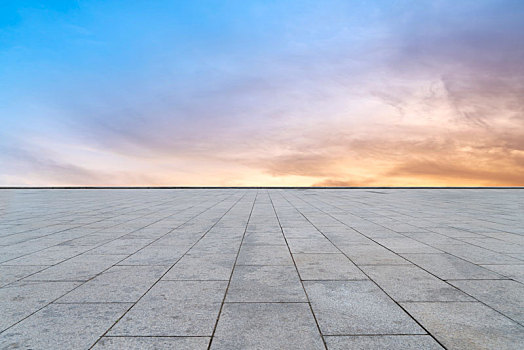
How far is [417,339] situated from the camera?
344 cm

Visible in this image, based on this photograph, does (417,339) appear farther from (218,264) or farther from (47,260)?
(47,260)

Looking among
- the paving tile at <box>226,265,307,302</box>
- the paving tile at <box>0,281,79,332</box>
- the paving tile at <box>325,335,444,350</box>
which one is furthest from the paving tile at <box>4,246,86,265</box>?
the paving tile at <box>325,335,444,350</box>

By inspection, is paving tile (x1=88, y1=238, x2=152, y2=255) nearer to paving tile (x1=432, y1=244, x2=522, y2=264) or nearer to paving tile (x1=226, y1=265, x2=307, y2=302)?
paving tile (x1=226, y1=265, x2=307, y2=302)

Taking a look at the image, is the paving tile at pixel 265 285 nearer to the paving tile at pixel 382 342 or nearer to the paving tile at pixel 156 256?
the paving tile at pixel 382 342

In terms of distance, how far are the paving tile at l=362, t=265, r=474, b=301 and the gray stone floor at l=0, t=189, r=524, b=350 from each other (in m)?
0.02

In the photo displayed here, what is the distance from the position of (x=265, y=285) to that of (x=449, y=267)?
3.74 metres

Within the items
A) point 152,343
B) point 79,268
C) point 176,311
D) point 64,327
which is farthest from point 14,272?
point 152,343

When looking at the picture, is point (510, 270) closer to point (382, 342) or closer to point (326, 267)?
point (326, 267)

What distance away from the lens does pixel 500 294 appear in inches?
188

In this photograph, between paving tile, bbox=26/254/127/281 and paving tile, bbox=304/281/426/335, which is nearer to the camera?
paving tile, bbox=304/281/426/335

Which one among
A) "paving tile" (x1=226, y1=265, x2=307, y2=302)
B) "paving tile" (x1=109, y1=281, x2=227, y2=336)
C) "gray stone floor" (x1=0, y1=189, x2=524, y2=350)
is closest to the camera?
"gray stone floor" (x1=0, y1=189, x2=524, y2=350)

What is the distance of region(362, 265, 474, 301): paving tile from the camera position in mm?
4629

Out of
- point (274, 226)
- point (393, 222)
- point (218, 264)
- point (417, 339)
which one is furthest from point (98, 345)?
point (393, 222)

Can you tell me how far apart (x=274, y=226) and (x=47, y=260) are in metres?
6.39
